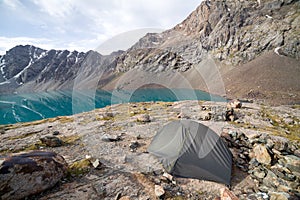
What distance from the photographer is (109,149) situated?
36.0ft

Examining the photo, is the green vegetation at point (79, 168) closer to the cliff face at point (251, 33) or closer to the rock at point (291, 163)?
the rock at point (291, 163)

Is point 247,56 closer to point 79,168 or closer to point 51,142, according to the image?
point 51,142

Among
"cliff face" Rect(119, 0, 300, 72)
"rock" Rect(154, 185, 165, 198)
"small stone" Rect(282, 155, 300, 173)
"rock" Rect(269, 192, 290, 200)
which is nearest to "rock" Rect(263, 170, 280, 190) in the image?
"rock" Rect(269, 192, 290, 200)

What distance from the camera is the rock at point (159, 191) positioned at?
6.60m

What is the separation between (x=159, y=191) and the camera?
264 inches

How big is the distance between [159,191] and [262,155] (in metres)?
6.07

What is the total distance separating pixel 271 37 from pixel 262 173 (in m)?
116

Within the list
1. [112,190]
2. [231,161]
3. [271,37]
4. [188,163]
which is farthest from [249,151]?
[271,37]

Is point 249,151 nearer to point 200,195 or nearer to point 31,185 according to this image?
point 200,195

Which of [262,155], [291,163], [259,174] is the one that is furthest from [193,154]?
[291,163]

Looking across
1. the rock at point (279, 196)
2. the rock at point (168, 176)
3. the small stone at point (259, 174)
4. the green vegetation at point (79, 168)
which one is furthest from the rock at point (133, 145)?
the rock at point (279, 196)

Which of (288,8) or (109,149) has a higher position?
(288,8)

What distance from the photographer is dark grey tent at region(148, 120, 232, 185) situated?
788cm

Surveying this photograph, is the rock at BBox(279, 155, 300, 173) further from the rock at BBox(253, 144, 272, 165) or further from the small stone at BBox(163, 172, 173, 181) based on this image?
the small stone at BBox(163, 172, 173, 181)
